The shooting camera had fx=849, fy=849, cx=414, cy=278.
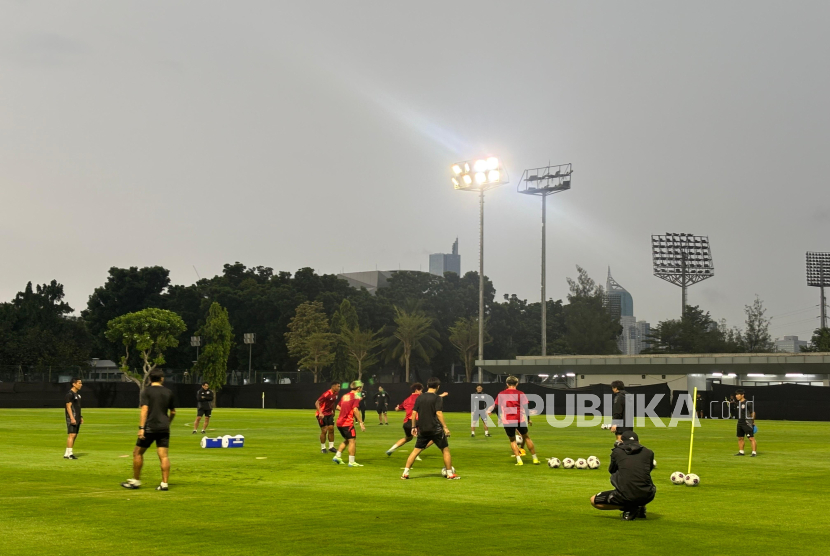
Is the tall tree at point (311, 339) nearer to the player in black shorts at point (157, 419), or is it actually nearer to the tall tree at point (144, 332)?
the tall tree at point (144, 332)

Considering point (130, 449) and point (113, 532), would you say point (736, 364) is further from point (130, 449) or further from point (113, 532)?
point (113, 532)

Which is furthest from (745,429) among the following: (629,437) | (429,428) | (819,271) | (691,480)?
(819,271)

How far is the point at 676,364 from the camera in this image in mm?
63531

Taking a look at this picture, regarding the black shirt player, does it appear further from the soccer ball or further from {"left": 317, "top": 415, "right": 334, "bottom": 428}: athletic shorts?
{"left": 317, "top": 415, "right": 334, "bottom": 428}: athletic shorts

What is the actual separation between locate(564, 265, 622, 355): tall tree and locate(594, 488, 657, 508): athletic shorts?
99122 millimetres

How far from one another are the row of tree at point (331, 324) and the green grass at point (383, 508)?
3092 inches

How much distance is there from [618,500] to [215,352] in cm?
7746

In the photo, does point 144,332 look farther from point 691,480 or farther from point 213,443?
point 691,480

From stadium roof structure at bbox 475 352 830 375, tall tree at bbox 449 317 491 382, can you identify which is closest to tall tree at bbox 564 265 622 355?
tall tree at bbox 449 317 491 382

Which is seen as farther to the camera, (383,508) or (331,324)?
(331,324)

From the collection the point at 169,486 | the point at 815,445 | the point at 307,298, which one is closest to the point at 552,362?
the point at 815,445

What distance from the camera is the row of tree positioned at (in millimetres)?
99062

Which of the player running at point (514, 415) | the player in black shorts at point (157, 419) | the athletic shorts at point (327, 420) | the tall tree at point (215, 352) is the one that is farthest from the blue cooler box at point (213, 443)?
the tall tree at point (215, 352)

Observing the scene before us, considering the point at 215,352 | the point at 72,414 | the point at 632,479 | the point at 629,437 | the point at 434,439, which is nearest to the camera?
the point at 632,479
